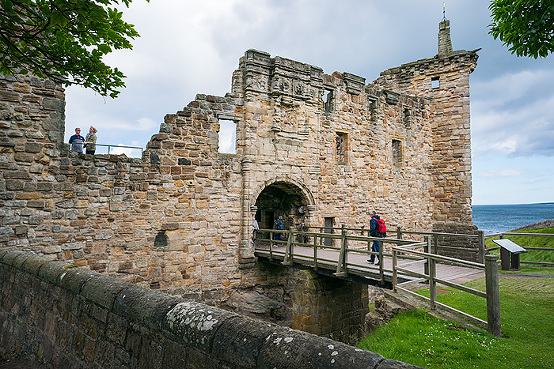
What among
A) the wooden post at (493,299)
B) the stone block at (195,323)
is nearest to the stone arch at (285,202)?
the wooden post at (493,299)

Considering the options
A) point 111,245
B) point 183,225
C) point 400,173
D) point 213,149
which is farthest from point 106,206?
point 400,173

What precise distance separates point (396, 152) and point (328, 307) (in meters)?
10.3

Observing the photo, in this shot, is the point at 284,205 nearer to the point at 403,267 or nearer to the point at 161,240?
the point at 161,240

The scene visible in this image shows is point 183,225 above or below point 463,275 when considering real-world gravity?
above

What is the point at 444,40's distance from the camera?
1839 cm

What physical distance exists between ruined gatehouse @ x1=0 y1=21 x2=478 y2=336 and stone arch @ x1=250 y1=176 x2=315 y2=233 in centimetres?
5

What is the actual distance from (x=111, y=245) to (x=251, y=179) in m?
4.74

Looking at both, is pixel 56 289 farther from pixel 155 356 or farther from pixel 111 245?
pixel 111 245

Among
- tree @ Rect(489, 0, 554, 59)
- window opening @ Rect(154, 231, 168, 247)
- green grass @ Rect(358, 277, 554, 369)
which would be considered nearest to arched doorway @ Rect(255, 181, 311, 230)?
window opening @ Rect(154, 231, 168, 247)

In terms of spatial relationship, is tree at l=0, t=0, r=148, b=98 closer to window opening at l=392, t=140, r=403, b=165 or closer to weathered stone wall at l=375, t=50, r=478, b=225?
window opening at l=392, t=140, r=403, b=165

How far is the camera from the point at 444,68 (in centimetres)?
1792

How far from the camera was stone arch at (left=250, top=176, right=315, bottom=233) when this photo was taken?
502 inches

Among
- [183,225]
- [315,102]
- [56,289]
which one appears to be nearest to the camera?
[56,289]

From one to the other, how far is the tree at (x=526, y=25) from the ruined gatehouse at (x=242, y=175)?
7.02 m
